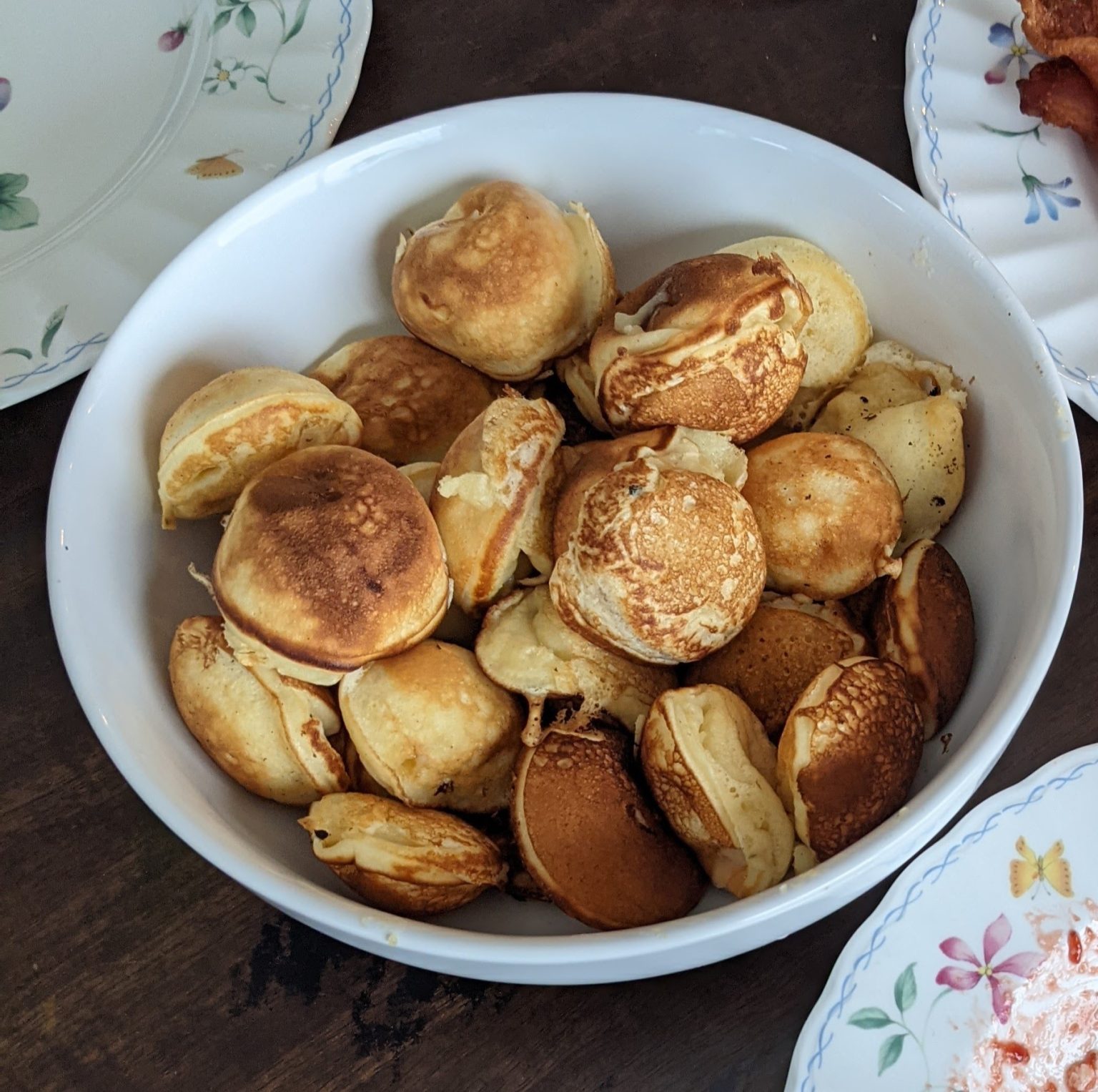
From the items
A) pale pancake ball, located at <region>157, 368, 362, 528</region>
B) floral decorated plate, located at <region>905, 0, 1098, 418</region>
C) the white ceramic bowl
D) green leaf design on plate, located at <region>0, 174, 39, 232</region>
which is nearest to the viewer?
the white ceramic bowl

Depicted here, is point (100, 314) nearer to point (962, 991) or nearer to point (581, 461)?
point (581, 461)

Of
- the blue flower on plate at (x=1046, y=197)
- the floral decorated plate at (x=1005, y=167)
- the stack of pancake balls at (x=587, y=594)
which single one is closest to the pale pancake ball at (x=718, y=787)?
the stack of pancake balls at (x=587, y=594)

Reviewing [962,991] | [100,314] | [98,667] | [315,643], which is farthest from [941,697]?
[100,314]

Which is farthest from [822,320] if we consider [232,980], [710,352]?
[232,980]

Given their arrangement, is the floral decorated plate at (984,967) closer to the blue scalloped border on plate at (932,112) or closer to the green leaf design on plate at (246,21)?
the blue scalloped border on plate at (932,112)

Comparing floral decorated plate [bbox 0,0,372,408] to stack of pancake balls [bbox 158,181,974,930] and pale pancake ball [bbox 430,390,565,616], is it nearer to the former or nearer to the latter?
stack of pancake balls [bbox 158,181,974,930]

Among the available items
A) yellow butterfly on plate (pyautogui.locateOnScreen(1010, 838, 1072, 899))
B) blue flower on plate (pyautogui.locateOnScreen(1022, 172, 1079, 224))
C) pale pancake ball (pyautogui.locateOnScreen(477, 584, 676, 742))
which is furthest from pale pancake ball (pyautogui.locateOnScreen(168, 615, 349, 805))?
blue flower on plate (pyautogui.locateOnScreen(1022, 172, 1079, 224))
